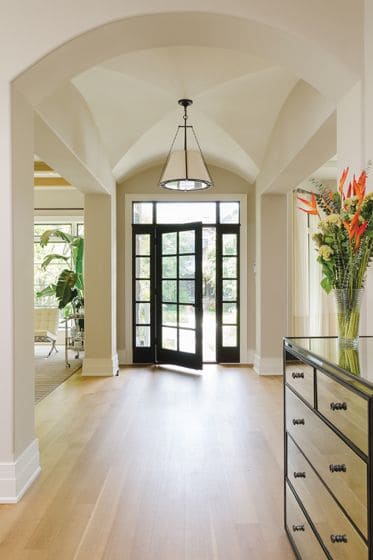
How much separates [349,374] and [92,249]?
4742 mm

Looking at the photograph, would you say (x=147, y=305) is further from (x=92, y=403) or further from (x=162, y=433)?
(x=162, y=433)

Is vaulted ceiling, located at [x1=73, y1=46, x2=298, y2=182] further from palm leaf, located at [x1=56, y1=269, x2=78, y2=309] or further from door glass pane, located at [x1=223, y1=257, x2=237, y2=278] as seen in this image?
palm leaf, located at [x1=56, y1=269, x2=78, y2=309]

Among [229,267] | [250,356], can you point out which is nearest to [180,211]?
[229,267]

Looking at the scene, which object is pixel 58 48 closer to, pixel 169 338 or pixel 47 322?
pixel 169 338

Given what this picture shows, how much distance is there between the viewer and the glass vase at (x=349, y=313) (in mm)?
1737

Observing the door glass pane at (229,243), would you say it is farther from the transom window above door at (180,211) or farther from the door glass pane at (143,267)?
the door glass pane at (143,267)

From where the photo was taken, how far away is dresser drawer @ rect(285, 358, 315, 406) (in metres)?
1.67

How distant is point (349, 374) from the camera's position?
130 cm

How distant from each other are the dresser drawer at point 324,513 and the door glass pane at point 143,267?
15.4 ft

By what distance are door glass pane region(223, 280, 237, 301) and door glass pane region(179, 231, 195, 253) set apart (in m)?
0.76

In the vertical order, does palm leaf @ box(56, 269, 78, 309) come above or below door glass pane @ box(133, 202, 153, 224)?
below

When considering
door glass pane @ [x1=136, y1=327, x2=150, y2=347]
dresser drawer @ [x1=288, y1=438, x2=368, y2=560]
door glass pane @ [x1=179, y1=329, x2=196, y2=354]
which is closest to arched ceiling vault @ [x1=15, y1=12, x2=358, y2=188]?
dresser drawer @ [x1=288, y1=438, x2=368, y2=560]

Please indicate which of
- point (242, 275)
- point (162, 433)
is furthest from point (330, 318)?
point (162, 433)

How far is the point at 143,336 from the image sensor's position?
21.2ft
